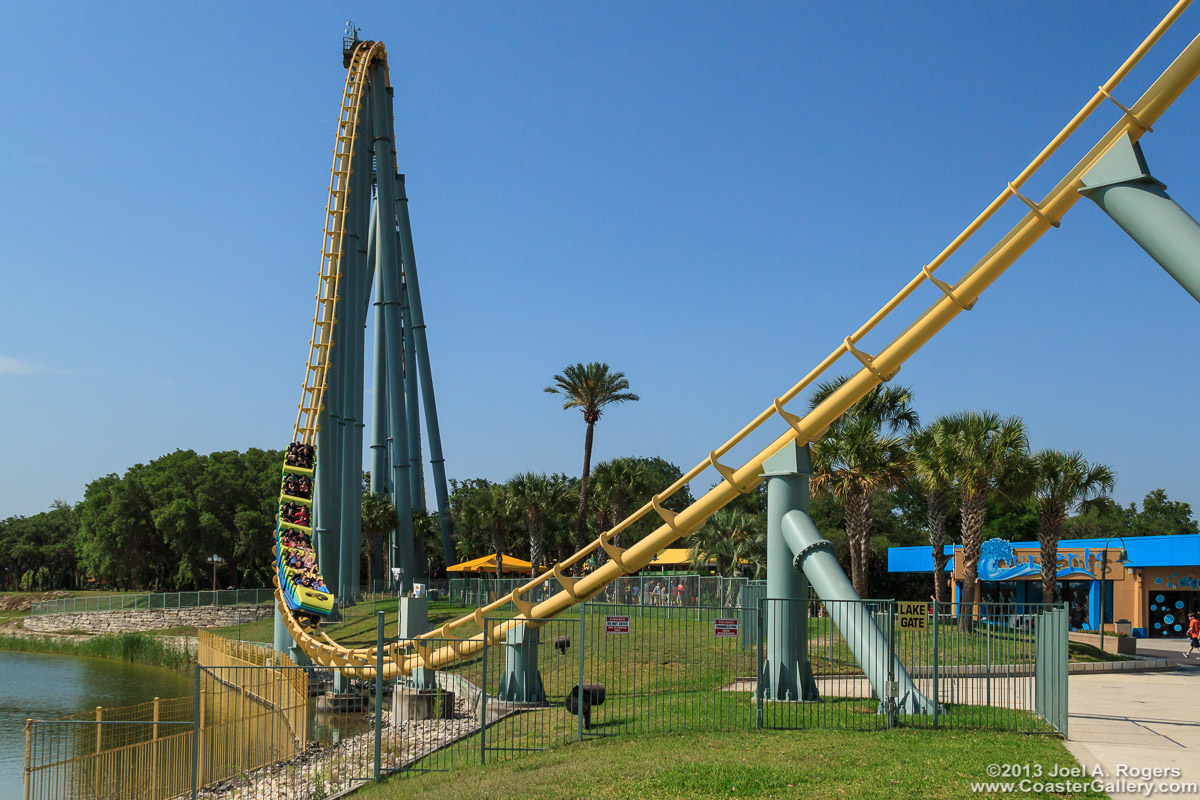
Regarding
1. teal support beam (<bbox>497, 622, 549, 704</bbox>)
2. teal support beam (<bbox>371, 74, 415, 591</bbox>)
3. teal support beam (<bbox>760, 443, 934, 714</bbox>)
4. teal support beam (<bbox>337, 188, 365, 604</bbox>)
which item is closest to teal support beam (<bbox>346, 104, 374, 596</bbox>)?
teal support beam (<bbox>337, 188, 365, 604</bbox>)

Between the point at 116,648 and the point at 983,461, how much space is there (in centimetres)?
3715

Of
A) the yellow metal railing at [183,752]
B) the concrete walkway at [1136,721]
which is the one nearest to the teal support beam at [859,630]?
the concrete walkway at [1136,721]

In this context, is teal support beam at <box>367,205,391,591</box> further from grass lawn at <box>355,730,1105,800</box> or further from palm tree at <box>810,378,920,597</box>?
grass lawn at <box>355,730,1105,800</box>

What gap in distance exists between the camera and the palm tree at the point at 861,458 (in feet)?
100

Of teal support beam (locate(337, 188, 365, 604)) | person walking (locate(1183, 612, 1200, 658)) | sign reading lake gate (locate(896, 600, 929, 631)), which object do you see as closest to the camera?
sign reading lake gate (locate(896, 600, 929, 631))

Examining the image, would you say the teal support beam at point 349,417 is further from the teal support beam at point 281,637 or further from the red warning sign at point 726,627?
the red warning sign at point 726,627

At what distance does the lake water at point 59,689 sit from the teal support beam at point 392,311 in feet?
43.1

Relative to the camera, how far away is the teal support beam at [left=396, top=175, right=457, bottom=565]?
175 ft

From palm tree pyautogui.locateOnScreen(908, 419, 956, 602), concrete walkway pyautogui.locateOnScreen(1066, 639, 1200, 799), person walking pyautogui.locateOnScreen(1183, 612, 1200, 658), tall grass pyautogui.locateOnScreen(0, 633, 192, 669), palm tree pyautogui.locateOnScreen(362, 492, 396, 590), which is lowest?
tall grass pyautogui.locateOnScreen(0, 633, 192, 669)

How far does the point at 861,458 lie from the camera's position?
100ft

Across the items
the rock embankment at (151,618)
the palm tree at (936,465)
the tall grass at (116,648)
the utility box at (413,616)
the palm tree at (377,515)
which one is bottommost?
the tall grass at (116,648)

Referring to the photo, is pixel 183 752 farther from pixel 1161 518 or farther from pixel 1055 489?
pixel 1161 518

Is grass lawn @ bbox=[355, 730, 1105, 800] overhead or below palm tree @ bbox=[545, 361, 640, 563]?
below

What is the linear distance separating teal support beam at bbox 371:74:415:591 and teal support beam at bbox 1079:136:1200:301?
1467 inches
